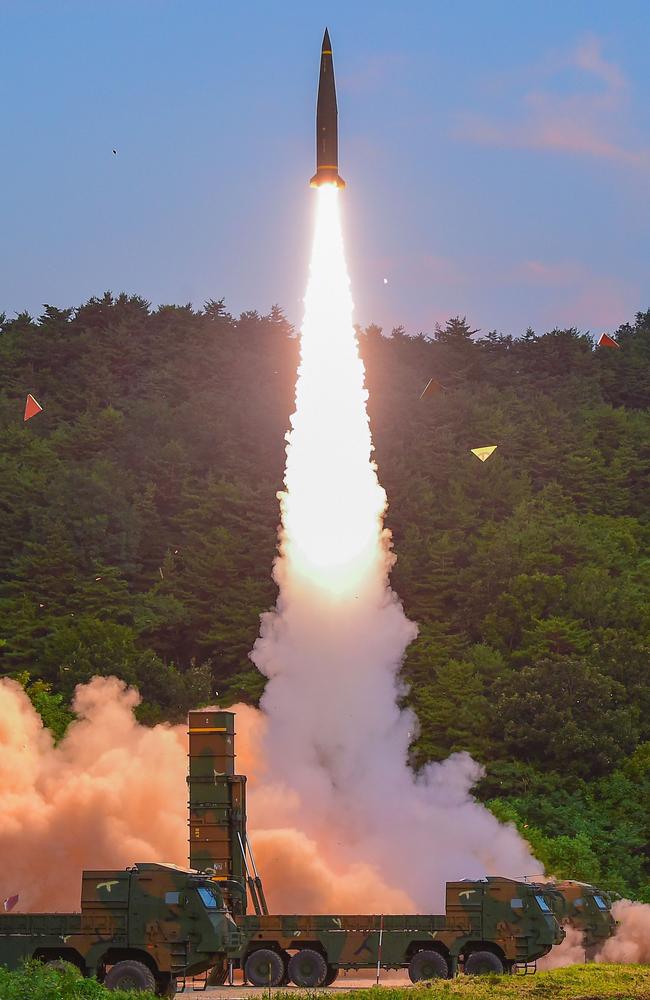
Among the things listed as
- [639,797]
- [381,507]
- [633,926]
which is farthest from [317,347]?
[639,797]

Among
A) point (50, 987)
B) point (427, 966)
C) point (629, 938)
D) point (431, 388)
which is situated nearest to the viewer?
point (50, 987)

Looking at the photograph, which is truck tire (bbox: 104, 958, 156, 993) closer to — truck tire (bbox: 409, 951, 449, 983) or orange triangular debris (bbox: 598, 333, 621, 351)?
truck tire (bbox: 409, 951, 449, 983)

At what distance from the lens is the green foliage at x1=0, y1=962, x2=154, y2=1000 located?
2508cm

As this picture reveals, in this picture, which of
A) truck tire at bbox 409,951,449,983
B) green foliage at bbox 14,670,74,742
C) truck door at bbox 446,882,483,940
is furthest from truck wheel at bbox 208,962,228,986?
green foliage at bbox 14,670,74,742

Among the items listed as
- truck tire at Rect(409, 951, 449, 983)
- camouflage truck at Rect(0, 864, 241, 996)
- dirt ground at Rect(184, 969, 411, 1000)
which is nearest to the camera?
camouflage truck at Rect(0, 864, 241, 996)

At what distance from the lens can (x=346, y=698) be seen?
44.8 metres

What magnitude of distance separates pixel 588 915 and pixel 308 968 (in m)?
8.36

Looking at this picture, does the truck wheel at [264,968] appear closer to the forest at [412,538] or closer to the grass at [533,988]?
the grass at [533,988]

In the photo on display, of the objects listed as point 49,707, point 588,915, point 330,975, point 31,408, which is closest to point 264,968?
point 330,975

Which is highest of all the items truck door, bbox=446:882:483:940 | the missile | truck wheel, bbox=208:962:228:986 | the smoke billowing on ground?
the missile

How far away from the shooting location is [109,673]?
67688 millimetres

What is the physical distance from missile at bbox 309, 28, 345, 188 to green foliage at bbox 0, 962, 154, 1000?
905 inches

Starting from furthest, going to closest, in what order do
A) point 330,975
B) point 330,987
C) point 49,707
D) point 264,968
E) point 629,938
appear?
point 49,707 → point 629,938 → point 330,975 → point 264,968 → point 330,987

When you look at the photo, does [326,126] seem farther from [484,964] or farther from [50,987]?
[50,987]
